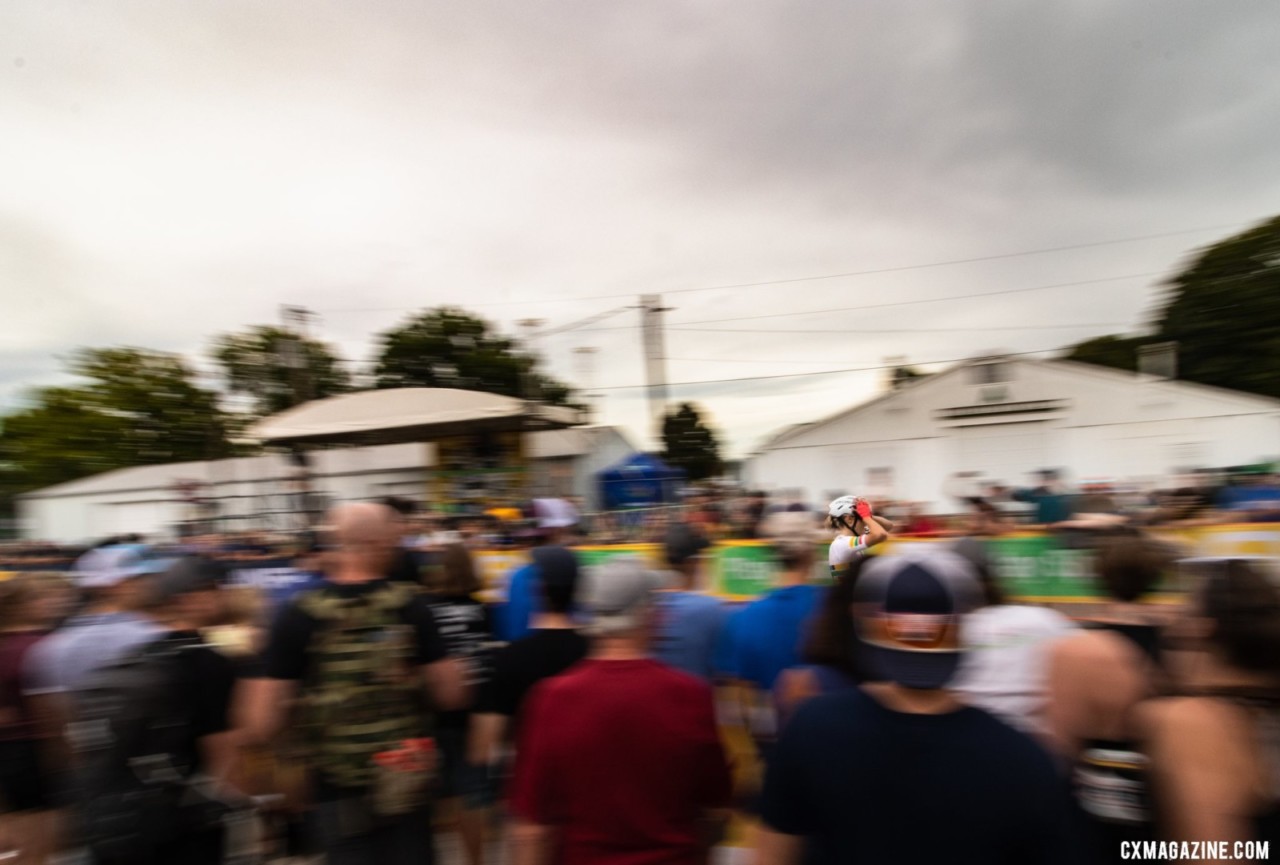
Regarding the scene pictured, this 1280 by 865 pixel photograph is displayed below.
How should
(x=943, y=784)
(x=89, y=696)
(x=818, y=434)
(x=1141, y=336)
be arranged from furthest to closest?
1. (x=1141, y=336)
2. (x=818, y=434)
3. (x=89, y=696)
4. (x=943, y=784)

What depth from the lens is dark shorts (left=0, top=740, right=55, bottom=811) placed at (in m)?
3.72

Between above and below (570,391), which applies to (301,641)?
below

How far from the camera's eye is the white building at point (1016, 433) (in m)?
27.4

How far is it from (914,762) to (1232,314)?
168 ft

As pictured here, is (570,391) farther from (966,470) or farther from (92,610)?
(92,610)

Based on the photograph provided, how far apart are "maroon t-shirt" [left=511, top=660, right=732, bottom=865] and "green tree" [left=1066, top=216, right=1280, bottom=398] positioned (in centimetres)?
4584

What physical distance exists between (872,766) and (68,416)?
70116mm

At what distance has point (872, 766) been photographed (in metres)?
1.62

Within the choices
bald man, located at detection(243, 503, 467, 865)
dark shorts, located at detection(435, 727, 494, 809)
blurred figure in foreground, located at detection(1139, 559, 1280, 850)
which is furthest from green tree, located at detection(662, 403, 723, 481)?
blurred figure in foreground, located at detection(1139, 559, 1280, 850)

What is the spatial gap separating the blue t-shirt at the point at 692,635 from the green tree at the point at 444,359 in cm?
5460

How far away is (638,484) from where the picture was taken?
80.8 feet

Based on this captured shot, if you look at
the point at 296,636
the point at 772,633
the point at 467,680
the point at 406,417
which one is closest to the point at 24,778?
the point at 296,636

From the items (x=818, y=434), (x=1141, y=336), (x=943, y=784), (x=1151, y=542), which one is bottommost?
(x=943, y=784)

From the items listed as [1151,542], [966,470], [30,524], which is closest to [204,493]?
[30,524]
